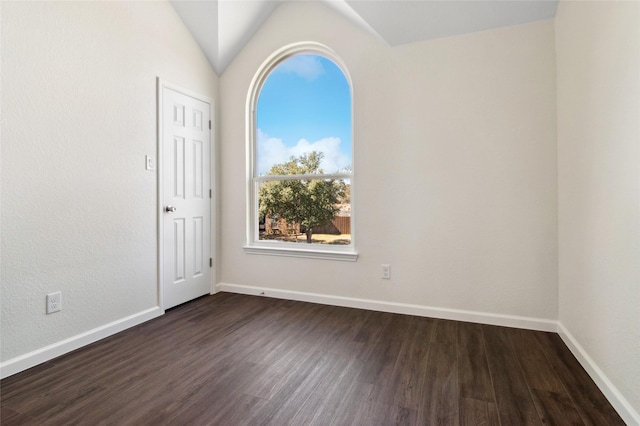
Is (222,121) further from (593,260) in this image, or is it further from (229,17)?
(593,260)

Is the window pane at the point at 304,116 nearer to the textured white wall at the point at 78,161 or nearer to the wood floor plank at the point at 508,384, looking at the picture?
the textured white wall at the point at 78,161

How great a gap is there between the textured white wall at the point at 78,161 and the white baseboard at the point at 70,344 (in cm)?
4

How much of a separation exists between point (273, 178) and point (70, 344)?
2.12 meters

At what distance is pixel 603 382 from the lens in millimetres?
1646

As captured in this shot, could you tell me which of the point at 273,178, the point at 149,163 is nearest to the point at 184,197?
the point at 149,163

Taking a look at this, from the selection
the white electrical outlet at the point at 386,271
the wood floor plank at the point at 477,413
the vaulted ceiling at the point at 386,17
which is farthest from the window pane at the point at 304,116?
the wood floor plank at the point at 477,413

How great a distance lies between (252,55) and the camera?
3.39m

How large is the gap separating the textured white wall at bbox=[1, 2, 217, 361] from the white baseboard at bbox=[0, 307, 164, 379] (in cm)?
4

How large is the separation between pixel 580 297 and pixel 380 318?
1.37 meters

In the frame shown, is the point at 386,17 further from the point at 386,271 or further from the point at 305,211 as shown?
the point at 386,271

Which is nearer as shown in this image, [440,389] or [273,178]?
[440,389]

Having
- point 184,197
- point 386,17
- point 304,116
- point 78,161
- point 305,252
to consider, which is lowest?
point 305,252

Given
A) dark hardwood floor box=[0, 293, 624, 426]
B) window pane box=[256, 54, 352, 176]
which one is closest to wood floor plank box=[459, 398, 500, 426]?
dark hardwood floor box=[0, 293, 624, 426]

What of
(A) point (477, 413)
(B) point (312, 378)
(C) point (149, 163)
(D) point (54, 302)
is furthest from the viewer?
(C) point (149, 163)
